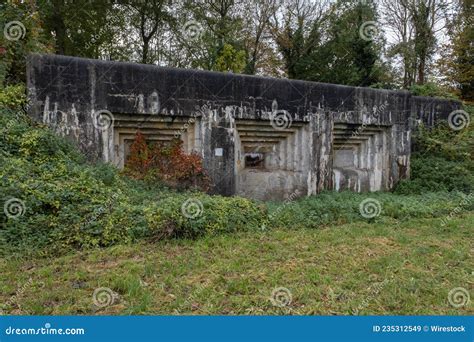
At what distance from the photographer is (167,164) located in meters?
7.29

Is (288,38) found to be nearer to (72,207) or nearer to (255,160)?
(255,160)

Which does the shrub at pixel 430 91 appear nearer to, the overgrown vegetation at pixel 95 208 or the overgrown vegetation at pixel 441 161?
the overgrown vegetation at pixel 441 161

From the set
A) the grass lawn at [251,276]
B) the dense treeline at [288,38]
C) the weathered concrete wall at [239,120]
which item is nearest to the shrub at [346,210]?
the grass lawn at [251,276]

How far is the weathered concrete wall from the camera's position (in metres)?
6.50

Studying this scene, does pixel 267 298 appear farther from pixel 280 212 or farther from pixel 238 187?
pixel 238 187

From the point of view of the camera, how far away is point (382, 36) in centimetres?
1892

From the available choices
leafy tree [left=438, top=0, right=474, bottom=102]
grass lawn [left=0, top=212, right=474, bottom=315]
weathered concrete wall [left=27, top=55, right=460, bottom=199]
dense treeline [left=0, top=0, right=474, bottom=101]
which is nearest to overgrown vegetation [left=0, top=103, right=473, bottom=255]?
grass lawn [left=0, top=212, right=474, bottom=315]

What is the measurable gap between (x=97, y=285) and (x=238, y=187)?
16.2ft

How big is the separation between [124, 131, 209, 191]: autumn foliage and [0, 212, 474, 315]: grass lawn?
94.4 inches

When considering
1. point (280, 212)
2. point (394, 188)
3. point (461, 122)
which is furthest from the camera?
point (461, 122)

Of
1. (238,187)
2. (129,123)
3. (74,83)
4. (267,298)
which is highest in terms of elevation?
(74,83)

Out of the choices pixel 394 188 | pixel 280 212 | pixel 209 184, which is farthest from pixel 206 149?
pixel 394 188

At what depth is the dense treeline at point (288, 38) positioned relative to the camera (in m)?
14.9

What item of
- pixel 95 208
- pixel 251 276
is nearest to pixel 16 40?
pixel 95 208
